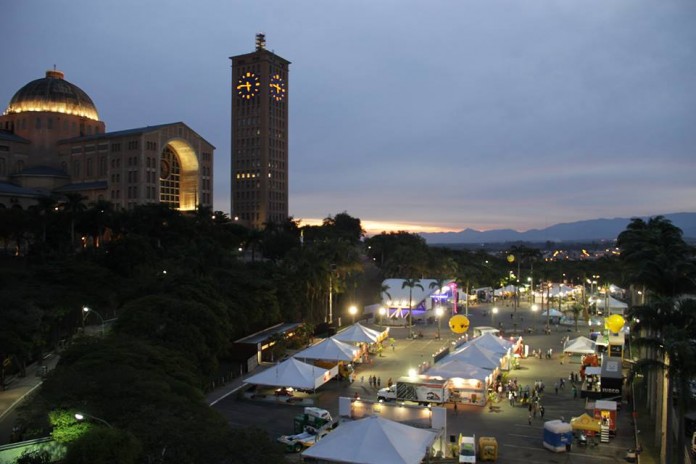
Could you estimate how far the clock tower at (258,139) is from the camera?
512 feet

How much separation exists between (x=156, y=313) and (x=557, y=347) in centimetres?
3723

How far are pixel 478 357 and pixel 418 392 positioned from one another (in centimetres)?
779

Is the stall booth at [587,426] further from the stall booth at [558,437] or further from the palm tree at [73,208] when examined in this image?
the palm tree at [73,208]

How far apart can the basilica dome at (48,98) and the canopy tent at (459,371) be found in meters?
94.4

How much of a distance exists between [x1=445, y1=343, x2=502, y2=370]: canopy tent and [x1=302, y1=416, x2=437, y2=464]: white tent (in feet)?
51.1

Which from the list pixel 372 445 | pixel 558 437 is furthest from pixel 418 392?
pixel 372 445

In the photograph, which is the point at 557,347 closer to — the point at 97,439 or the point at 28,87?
the point at 97,439

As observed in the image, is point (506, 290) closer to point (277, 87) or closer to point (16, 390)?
point (16, 390)

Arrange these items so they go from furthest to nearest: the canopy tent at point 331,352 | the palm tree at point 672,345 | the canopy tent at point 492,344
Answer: the canopy tent at point 492,344, the canopy tent at point 331,352, the palm tree at point 672,345

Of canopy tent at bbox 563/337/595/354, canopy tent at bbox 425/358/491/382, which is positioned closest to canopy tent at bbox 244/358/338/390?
canopy tent at bbox 425/358/491/382

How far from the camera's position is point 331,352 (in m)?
43.4

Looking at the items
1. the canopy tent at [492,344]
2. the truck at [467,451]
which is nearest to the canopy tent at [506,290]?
the canopy tent at [492,344]

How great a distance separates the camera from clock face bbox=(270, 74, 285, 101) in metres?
158

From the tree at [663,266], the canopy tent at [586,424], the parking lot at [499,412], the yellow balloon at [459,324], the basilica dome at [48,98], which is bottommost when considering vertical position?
the parking lot at [499,412]
